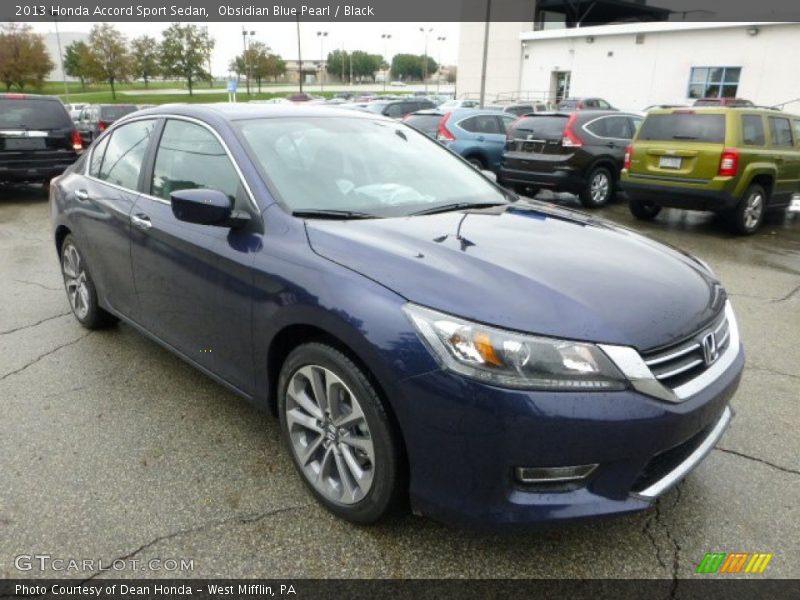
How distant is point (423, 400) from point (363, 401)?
11.5 inches

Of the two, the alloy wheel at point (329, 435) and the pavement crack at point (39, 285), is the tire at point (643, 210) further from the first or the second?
the alloy wheel at point (329, 435)

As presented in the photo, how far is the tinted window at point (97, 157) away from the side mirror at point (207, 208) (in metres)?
1.92

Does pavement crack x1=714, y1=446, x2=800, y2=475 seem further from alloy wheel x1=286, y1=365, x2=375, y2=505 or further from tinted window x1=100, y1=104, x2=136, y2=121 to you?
tinted window x1=100, y1=104, x2=136, y2=121

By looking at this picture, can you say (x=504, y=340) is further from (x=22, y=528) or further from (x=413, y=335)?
(x=22, y=528)

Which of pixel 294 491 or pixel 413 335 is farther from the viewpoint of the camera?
pixel 294 491

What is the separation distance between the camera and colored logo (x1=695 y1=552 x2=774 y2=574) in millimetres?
2334

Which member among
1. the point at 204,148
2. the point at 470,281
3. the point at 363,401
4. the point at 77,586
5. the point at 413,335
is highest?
the point at 204,148

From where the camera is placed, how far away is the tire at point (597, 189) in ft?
34.7

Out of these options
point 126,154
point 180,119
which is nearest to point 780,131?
point 180,119

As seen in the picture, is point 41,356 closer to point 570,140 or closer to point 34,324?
point 34,324

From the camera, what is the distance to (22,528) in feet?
8.27

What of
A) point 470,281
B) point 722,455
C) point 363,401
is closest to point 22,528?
point 363,401

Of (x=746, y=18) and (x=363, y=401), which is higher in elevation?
(x=746, y=18)

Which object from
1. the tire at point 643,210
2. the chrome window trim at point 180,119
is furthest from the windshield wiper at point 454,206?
the tire at point 643,210
